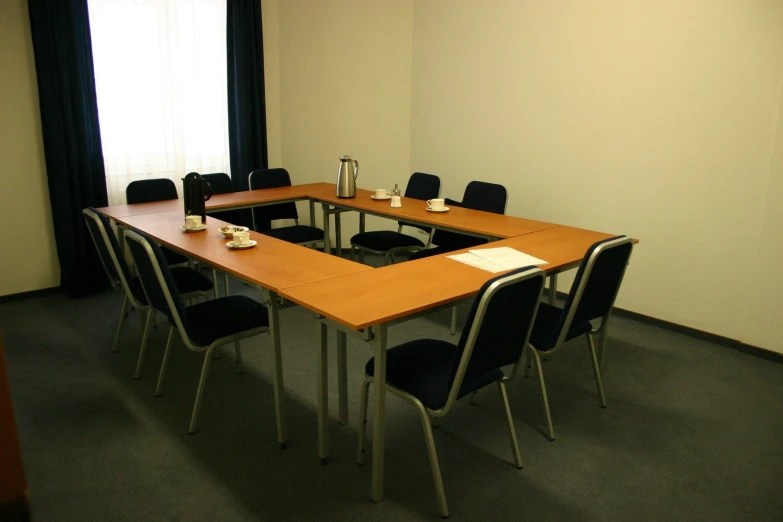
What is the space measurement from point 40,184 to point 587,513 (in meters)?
4.16

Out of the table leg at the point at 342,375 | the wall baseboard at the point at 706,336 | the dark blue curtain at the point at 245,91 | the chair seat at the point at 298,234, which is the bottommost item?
the wall baseboard at the point at 706,336

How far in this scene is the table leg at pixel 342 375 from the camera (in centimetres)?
244

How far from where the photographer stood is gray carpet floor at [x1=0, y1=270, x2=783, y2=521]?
7.29ft

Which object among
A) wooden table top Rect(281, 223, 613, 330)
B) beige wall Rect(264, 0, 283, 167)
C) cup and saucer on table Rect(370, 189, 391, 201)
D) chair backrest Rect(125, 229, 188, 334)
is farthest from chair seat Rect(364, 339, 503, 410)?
beige wall Rect(264, 0, 283, 167)

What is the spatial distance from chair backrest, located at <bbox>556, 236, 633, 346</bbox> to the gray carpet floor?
564 millimetres

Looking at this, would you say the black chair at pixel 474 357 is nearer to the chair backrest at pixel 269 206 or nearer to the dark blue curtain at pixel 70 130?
the chair backrest at pixel 269 206

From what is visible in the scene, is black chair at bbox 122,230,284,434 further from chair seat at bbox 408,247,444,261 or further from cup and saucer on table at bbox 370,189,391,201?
cup and saucer on table at bbox 370,189,391,201

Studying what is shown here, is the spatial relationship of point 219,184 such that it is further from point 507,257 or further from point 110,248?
point 507,257

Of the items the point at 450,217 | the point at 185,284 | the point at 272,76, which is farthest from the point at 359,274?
the point at 272,76

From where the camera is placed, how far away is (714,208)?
3604 millimetres

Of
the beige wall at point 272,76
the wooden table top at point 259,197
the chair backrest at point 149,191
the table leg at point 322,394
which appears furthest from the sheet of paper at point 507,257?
the beige wall at point 272,76

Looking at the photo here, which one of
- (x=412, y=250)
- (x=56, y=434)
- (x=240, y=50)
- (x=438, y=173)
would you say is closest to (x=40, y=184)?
(x=240, y=50)

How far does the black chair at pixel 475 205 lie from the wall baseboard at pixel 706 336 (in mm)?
1133

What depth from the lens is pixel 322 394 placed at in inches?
94.0
